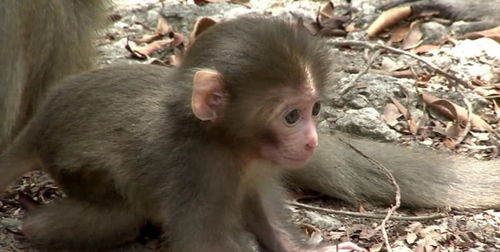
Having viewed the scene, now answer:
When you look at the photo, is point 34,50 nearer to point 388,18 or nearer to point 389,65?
point 389,65

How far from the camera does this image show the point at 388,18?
691cm

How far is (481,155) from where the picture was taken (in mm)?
5527

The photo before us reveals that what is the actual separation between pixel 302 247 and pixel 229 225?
22.5 inches

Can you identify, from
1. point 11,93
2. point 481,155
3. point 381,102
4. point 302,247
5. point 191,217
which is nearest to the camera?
point 191,217

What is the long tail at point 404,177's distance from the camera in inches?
200

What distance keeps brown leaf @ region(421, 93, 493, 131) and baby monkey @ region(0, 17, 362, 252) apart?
1433 millimetres

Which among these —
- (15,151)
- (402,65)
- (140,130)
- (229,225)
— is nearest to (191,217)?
(229,225)

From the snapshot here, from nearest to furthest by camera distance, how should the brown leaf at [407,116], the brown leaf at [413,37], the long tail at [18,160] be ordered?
the long tail at [18,160] < the brown leaf at [407,116] < the brown leaf at [413,37]

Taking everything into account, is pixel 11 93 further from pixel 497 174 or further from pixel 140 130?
pixel 497 174

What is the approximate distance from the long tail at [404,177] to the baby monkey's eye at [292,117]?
1.12 m

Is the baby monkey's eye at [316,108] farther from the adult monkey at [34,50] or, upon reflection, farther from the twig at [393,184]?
the adult monkey at [34,50]

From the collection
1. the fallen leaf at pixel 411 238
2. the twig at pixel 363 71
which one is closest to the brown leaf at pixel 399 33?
the twig at pixel 363 71

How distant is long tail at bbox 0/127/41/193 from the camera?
15.6 ft

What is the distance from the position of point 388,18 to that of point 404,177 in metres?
2.01
